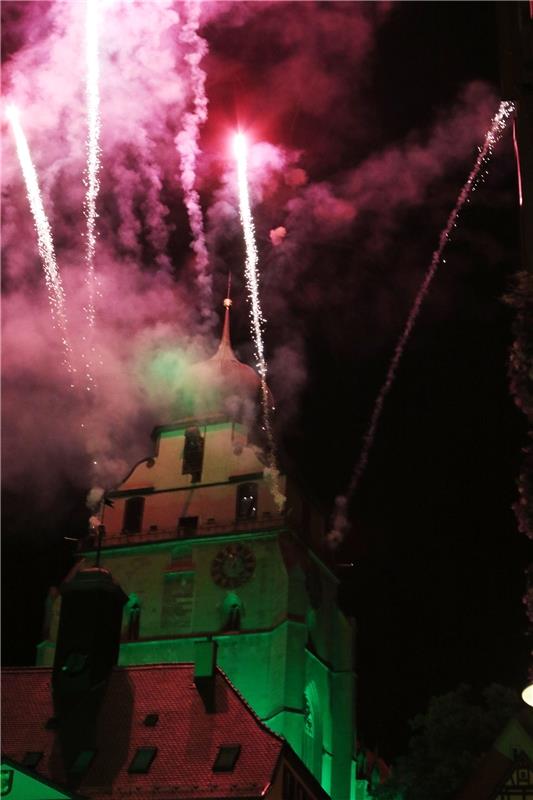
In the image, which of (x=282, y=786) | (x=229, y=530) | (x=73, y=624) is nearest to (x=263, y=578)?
(x=229, y=530)

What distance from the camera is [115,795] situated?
36281mm

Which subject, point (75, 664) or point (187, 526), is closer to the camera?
point (75, 664)

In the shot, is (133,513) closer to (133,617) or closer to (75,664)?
(133,617)

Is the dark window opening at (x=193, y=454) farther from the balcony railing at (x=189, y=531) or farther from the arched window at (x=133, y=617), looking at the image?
the arched window at (x=133, y=617)

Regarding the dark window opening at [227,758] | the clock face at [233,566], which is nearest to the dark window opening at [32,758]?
the dark window opening at [227,758]

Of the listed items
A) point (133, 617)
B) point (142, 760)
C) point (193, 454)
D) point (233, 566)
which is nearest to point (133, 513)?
point (193, 454)

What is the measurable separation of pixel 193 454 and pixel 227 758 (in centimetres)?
2568

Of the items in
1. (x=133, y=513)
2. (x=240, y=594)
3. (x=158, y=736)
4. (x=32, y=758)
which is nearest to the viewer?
(x=158, y=736)

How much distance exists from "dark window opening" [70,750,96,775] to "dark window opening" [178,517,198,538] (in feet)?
66.4

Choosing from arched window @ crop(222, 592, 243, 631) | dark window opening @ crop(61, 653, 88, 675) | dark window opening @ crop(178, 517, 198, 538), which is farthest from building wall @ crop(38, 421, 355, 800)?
dark window opening @ crop(61, 653, 88, 675)

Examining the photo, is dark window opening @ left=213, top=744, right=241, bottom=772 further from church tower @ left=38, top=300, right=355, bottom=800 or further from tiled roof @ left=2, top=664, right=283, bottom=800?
church tower @ left=38, top=300, right=355, bottom=800

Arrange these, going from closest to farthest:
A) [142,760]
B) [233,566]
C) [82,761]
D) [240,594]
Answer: [142,760]
[82,761]
[240,594]
[233,566]

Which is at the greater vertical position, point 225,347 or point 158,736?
point 225,347

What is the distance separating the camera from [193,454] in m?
60.4
